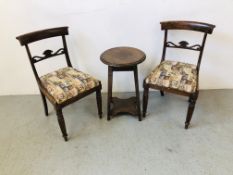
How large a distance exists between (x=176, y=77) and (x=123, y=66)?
1.58 ft

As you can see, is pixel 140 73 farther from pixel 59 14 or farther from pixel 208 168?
pixel 208 168

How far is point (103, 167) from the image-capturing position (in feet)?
5.48

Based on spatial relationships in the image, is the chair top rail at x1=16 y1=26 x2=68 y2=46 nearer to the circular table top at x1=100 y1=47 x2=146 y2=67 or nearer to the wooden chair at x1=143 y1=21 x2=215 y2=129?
the circular table top at x1=100 y1=47 x2=146 y2=67

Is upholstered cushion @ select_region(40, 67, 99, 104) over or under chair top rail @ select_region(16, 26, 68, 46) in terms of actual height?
under

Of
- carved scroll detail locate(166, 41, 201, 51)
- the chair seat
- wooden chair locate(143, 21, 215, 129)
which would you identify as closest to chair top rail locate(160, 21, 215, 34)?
wooden chair locate(143, 21, 215, 129)

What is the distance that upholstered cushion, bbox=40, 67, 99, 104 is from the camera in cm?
177

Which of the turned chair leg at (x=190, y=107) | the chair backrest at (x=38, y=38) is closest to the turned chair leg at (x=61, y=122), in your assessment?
the chair backrest at (x=38, y=38)

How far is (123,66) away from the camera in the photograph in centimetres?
178

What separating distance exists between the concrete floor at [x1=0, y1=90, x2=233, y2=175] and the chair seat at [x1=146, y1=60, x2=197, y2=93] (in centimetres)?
42

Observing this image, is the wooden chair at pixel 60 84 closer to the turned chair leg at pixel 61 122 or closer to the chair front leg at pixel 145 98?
the turned chair leg at pixel 61 122

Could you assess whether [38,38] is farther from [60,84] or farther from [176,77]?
[176,77]

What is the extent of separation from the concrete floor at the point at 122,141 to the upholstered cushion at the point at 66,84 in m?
0.43

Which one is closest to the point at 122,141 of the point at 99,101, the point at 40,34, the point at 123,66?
the point at 99,101

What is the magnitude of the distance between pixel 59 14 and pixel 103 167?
1481 mm
